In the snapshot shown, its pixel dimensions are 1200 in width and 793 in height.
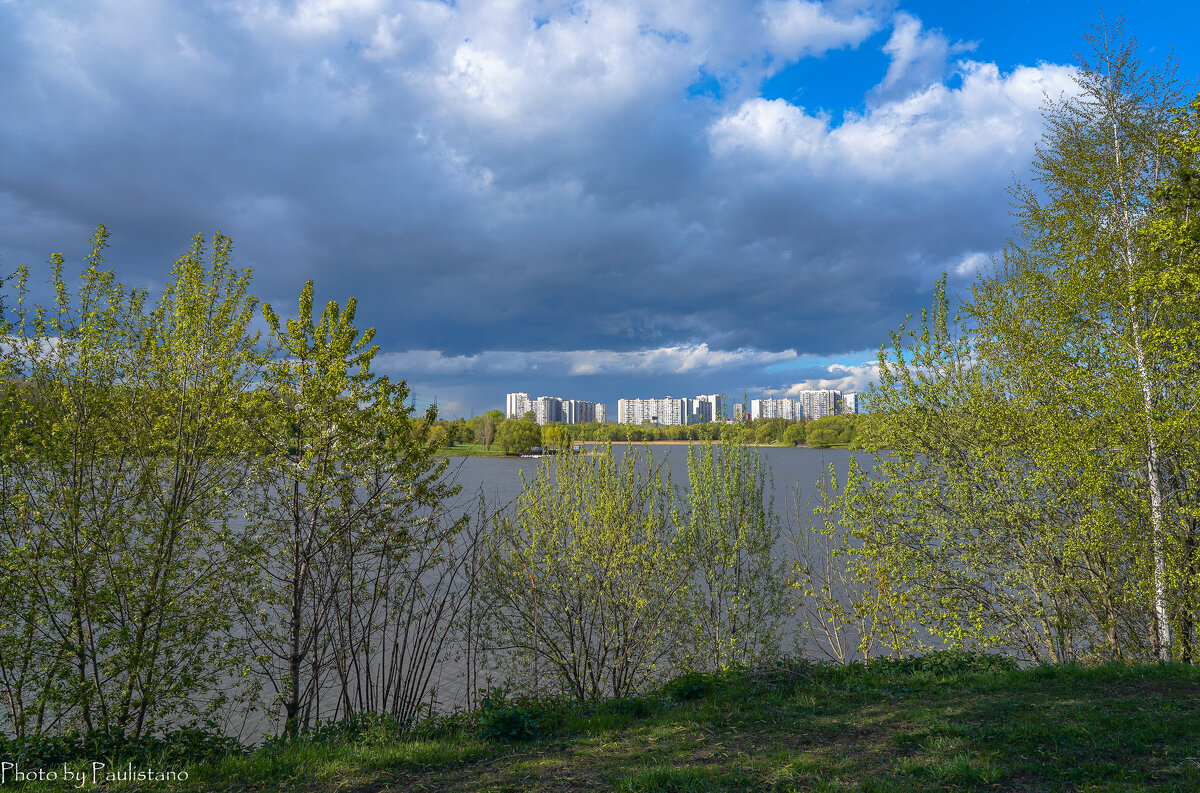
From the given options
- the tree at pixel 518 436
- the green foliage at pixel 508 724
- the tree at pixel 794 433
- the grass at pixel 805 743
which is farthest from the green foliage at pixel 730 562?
the tree at pixel 518 436

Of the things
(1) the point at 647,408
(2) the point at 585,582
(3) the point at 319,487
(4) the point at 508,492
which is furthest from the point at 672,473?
(1) the point at 647,408

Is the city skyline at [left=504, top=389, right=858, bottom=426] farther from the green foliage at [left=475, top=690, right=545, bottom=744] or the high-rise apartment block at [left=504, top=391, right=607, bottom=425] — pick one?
the green foliage at [left=475, top=690, right=545, bottom=744]

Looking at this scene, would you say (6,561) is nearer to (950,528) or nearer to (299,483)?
(299,483)

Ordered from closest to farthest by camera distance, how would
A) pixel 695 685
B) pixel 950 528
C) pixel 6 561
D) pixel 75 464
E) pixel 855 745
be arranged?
pixel 855 745 < pixel 6 561 < pixel 75 464 < pixel 695 685 < pixel 950 528

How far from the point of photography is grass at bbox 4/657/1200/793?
404 cm

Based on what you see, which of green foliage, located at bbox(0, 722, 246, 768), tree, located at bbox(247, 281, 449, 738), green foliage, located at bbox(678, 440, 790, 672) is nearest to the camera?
green foliage, located at bbox(0, 722, 246, 768)

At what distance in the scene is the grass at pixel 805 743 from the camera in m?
4.04

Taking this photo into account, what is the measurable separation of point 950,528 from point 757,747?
714 centimetres

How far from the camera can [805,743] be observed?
15.9 feet

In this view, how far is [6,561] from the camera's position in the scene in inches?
217

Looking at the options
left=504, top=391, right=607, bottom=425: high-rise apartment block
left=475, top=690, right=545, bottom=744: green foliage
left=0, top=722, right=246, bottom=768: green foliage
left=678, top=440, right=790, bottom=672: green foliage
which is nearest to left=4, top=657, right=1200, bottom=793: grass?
left=475, top=690, right=545, bottom=744: green foliage

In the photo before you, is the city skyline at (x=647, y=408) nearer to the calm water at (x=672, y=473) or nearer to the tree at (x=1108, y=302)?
the calm water at (x=672, y=473)

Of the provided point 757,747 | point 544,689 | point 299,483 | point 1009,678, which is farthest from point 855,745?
point 299,483

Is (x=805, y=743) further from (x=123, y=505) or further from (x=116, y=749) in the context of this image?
(x=123, y=505)
